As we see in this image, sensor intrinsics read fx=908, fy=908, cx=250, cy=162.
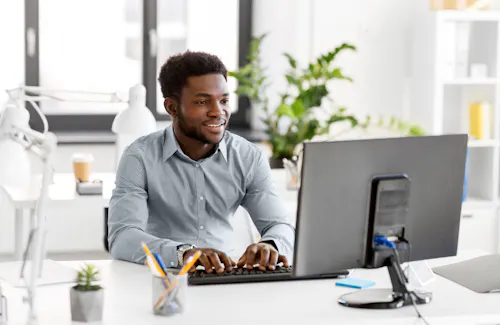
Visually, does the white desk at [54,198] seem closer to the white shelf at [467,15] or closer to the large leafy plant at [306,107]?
the large leafy plant at [306,107]

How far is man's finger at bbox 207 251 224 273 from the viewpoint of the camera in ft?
7.65

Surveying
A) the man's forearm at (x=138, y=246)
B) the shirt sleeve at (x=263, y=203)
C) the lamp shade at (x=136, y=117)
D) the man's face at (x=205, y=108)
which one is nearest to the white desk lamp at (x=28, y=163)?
the man's forearm at (x=138, y=246)

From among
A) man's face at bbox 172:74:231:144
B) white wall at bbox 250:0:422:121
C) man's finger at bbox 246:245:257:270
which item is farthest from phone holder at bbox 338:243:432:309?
white wall at bbox 250:0:422:121

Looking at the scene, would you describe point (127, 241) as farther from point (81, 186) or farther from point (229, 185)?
point (81, 186)

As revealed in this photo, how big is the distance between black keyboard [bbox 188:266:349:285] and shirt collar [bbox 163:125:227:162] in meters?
0.54

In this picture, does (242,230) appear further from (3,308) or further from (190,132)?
(3,308)

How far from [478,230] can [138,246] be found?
2.89 m

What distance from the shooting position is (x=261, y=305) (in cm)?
212

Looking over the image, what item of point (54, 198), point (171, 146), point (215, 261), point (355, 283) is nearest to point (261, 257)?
point (215, 261)

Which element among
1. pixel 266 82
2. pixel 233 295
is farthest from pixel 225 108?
pixel 266 82

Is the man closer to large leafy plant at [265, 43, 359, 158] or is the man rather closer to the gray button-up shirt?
the gray button-up shirt

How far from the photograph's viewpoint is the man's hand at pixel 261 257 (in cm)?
240

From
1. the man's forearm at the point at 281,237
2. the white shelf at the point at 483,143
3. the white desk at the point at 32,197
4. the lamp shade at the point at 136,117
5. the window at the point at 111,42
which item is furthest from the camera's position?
the window at the point at 111,42

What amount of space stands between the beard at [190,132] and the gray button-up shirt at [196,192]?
1.8 inches
